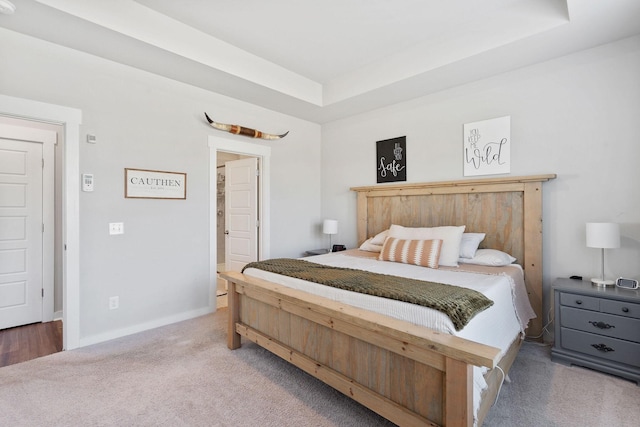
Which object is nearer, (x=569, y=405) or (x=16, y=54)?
(x=569, y=405)

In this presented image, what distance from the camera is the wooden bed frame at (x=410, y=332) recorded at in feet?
4.59

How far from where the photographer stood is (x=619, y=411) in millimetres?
1851

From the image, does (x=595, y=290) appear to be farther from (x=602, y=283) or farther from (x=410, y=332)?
(x=410, y=332)

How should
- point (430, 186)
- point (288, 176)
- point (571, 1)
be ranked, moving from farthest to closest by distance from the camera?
point (288, 176)
point (430, 186)
point (571, 1)

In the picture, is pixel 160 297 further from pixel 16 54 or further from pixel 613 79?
pixel 613 79

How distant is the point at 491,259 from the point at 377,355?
66.5 inches

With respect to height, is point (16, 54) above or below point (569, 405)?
above

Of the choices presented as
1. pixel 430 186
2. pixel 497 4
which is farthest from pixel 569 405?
pixel 497 4

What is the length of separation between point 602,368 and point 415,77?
2.89m

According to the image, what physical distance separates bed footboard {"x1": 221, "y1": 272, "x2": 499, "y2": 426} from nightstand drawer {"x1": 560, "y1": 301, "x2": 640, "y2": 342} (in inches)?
63.8

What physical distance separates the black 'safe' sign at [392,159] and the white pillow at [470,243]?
1.12 m

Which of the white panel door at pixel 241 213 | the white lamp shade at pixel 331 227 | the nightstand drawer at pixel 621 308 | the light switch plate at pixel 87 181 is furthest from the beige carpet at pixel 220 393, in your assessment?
the white lamp shade at pixel 331 227

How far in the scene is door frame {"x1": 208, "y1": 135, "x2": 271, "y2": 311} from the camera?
3641 mm

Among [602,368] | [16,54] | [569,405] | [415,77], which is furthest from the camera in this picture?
[415,77]
